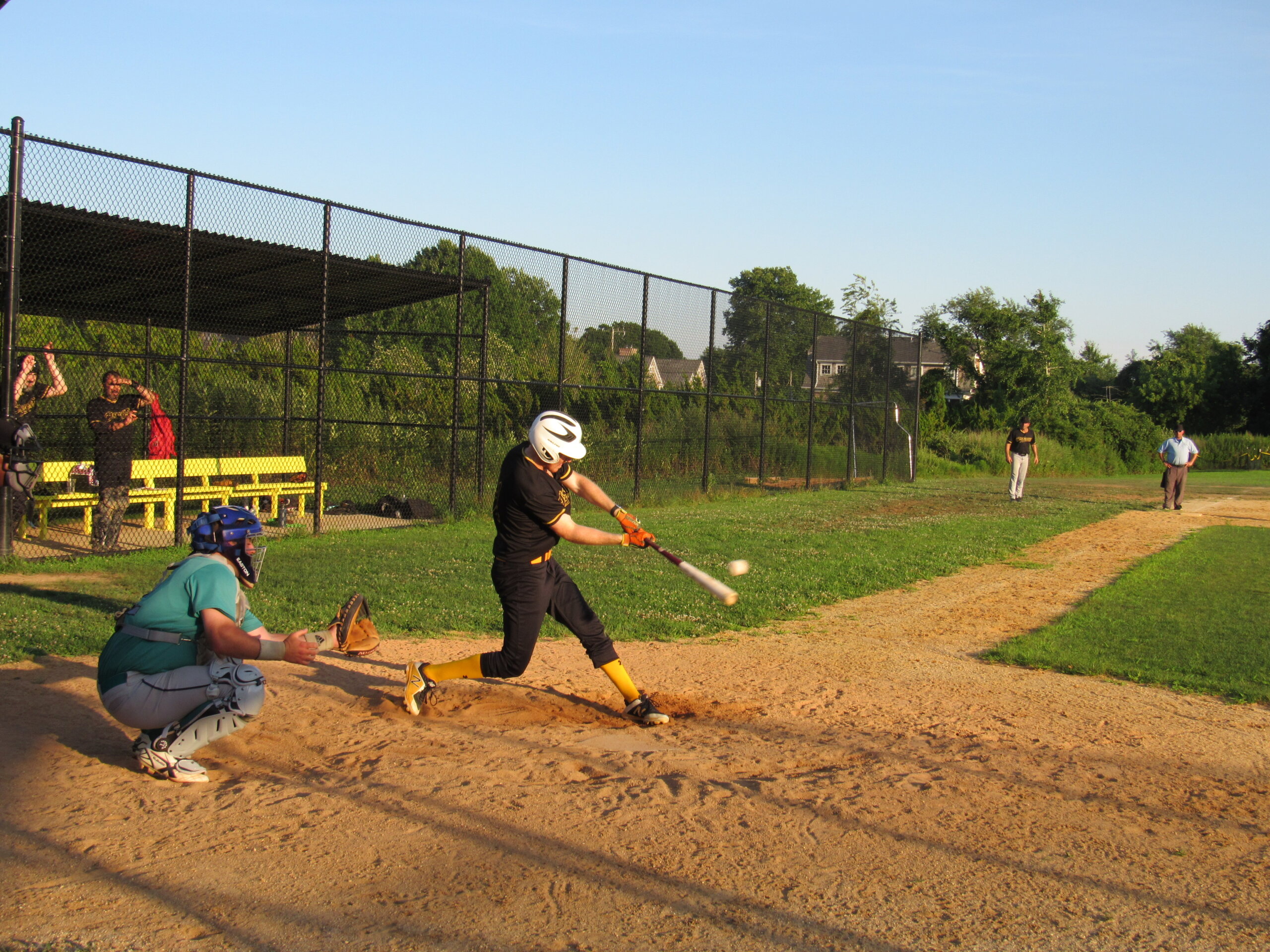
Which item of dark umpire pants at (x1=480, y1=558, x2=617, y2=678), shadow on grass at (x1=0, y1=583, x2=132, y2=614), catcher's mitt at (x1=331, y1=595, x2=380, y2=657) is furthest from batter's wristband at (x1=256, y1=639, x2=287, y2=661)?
shadow on grass at (x1=0, y1=583, x2=132, y2=614)

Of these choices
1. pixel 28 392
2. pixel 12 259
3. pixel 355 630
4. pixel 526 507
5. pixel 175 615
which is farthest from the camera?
pixel 28 392

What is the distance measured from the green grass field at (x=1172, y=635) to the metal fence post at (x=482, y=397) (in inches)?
326

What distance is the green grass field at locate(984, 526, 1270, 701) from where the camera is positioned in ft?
23.4

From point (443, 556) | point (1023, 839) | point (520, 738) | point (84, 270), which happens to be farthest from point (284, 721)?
point (84, 270)

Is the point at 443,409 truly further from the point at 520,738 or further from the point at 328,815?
the point at 328,815

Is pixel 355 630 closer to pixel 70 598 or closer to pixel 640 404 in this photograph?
pixel 70 598

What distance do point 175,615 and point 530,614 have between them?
6.30 ft

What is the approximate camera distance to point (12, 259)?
9.60m

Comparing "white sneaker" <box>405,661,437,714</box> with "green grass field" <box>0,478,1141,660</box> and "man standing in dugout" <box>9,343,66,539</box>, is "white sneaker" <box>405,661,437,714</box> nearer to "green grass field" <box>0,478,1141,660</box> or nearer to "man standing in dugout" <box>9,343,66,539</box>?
"green grass field" <box>0,478,1141,660</box>

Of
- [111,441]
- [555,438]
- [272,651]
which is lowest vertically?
[272,651]

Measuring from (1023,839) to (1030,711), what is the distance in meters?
2.17

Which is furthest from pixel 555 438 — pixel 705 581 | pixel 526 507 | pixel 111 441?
pixel 111 441

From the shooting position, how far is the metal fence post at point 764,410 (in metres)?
21.5

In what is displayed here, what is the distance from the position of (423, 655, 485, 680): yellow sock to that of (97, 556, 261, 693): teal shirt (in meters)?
1.60
